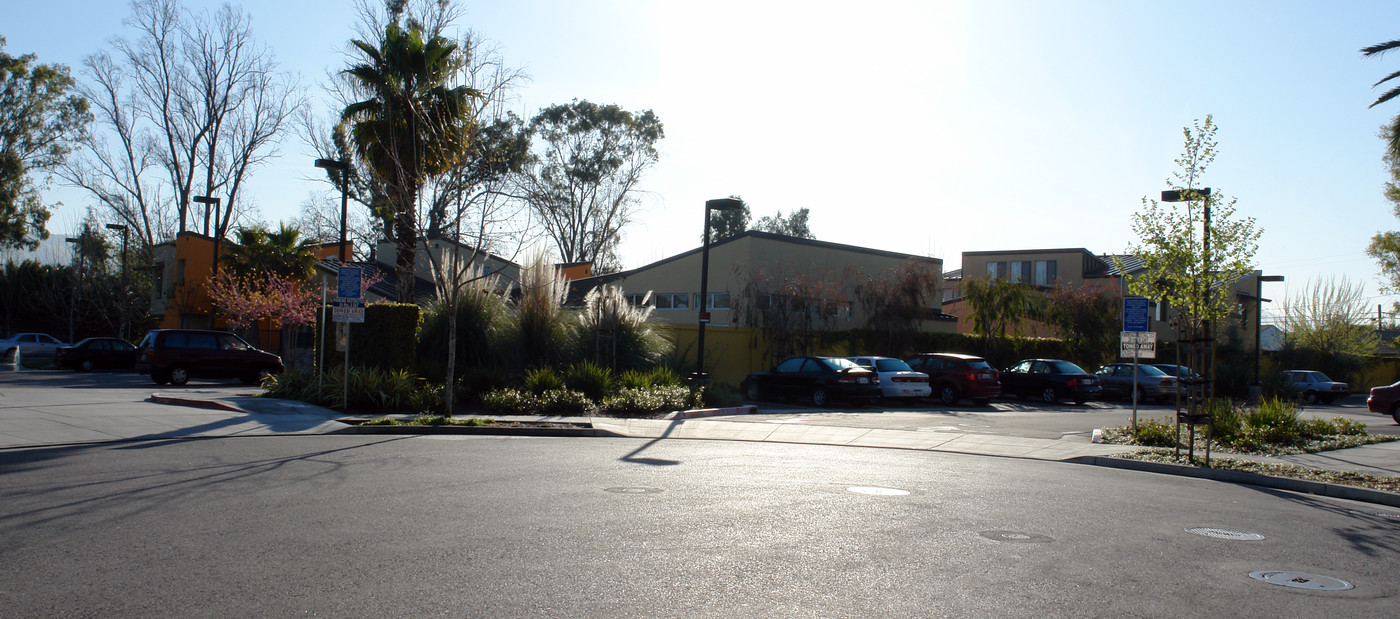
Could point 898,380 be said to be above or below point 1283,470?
above

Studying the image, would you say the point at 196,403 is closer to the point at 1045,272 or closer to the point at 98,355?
the point at 98,355

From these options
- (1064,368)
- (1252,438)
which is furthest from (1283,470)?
(1064,368)

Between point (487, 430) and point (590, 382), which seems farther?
point (590, 382)

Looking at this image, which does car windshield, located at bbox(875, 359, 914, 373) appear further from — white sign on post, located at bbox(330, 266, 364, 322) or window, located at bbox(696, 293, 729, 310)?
white sign on post, located at bbox(330, 266, 364, 322)

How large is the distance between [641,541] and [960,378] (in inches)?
791

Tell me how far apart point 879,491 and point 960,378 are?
16.9 meters

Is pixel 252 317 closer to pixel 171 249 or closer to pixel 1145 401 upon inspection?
pixel 171 249

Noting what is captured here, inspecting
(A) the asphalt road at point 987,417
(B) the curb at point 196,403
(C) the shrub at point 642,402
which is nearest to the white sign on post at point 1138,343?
(A) the asphalt road at point 987,417

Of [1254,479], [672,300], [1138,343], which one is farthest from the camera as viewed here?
[672,300]

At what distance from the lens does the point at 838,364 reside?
2286cm

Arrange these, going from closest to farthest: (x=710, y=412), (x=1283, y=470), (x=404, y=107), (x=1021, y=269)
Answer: (x=1283, y=470) → (x=710, y=412) → (x=404, y=107) → (x=1021, y=269)

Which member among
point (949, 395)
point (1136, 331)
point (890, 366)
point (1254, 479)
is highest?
point (1136, 331)

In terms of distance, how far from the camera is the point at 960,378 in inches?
985

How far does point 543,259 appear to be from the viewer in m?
20.9
